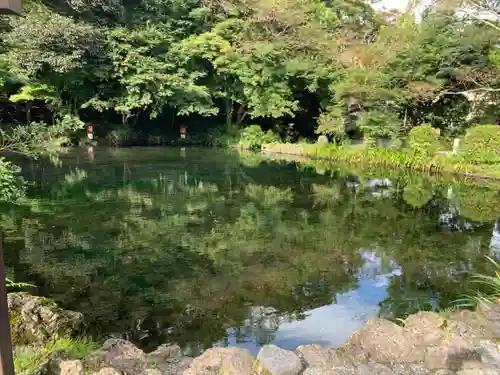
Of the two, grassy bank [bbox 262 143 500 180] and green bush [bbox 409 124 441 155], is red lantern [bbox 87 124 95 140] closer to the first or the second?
grassy bank [bbox 262 143 500 180]

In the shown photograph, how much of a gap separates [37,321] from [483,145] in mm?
12302

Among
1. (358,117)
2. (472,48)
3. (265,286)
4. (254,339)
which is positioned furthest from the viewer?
(358,117)

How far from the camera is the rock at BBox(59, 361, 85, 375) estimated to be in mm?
2449

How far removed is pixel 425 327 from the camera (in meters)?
3.20

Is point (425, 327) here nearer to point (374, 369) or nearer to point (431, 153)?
point (374, 369)

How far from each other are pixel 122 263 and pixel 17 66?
15.4 metres

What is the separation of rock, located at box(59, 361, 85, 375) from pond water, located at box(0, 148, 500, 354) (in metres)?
1.45

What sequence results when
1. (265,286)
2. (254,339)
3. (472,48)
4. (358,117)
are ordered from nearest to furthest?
1. (254,339)
2. (265,286)
3. (472,48)
4. (358,117)

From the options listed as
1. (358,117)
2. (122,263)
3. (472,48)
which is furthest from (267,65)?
(122,263)

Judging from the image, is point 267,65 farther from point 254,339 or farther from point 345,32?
point 254,339

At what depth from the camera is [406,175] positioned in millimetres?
13273

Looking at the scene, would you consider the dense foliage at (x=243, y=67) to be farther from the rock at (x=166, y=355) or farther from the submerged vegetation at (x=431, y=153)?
the rock at (x=166, y=355)

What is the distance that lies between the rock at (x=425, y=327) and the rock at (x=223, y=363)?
1.18 m

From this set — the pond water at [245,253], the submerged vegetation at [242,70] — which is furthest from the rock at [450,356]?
the submerged vegetation at [242,70]
